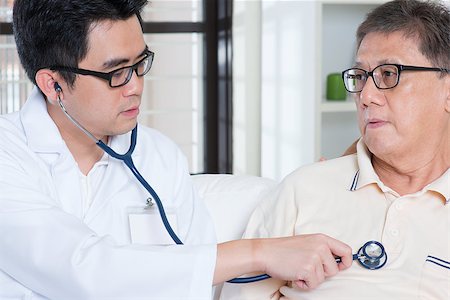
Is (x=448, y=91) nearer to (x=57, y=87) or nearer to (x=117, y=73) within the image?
(x=117, y=73)

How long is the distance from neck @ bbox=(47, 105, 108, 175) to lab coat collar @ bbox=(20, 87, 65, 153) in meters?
0.02

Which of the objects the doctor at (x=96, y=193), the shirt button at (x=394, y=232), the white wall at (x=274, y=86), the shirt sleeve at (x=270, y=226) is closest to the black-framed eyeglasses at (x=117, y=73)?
the doctor at (x=96, y=193)

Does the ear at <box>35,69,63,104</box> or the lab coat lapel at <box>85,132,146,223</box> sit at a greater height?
the ear at <box>35,69,63,104</box>

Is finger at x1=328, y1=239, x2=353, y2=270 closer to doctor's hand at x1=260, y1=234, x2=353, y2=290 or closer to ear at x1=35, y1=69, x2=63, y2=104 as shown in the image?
doctor's hand at x1=260, y1=234, x2=353, y2=290

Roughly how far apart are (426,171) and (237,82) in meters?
1.99

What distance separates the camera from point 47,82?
1.81 meters

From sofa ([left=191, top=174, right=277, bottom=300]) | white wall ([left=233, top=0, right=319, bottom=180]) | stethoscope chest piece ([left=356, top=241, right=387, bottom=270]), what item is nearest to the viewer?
stethoscope chest piece ([left=356, top=241, right=387, bottom=270])

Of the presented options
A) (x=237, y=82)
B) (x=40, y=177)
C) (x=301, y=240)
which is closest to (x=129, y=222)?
(x=40, y=177)

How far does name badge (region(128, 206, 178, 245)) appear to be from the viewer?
6.02 feet

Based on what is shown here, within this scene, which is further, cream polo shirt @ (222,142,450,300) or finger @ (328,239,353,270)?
cream polo shirt @ (222,142,450,300)

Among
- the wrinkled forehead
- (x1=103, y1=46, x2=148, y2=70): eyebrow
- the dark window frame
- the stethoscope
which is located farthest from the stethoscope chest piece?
the dark window frame

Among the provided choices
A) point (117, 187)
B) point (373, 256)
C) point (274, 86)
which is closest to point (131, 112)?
point (117, 187)

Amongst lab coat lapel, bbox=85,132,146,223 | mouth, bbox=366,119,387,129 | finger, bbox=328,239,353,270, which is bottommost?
finger, bbox=328,239,353,270

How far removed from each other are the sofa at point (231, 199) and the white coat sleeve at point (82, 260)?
436 millimetres
